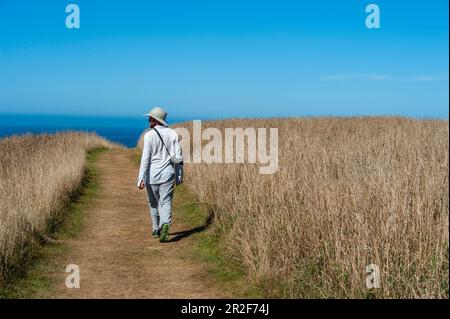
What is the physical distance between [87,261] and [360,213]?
3801 mm

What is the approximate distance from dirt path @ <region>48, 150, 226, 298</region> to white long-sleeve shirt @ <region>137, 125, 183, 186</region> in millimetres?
1090

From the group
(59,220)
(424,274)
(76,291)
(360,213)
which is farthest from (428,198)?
(59,220)

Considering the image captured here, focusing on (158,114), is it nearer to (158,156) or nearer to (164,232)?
(158,156)

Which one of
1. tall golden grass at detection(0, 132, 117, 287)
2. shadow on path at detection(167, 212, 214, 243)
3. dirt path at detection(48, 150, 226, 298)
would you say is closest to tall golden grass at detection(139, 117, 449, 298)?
shadow on path at detection(167, 212, 214, 243)

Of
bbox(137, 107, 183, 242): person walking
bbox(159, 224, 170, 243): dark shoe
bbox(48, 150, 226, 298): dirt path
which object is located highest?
bbox(137, 107, 183, 242): person walking

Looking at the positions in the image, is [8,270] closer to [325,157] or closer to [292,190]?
[292,190]

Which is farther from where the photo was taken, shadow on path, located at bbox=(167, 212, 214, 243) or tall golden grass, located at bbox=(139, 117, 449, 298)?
shadow on path, located at bbox=(167, 212, 214, 243)

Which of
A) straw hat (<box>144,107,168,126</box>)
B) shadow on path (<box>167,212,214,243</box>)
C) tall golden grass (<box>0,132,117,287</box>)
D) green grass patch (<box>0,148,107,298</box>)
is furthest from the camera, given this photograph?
shadow on path (<box>167,212,214,243</box>)

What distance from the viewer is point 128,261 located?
6617mm

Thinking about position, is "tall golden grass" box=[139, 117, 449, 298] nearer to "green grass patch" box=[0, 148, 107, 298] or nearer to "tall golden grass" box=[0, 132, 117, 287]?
"green grass patch" box=[0, 148, 107, 298]

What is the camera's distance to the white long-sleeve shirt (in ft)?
24.5

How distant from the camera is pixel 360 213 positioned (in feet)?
18.2

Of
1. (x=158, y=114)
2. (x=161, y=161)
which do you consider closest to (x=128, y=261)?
(x=161, y=161)

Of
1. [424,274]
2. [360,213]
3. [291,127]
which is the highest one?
[291,127]
